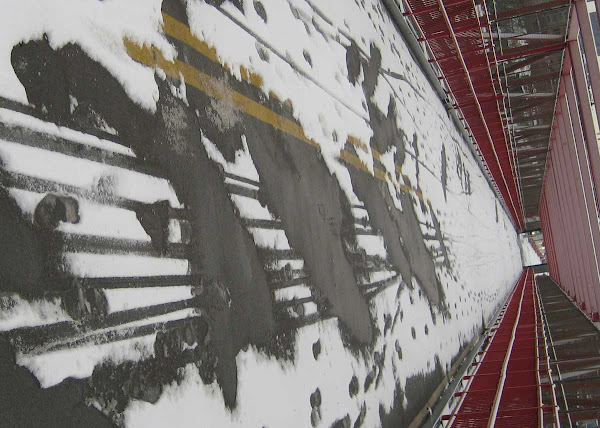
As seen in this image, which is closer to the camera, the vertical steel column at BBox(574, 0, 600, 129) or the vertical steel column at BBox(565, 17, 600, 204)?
the vertical steel column at BBox(574, 0, 600, 129)

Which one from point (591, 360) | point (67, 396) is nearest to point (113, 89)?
point (67, 396)

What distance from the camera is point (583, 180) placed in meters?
11.7

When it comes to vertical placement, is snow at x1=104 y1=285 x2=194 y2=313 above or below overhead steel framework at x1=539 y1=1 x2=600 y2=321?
below

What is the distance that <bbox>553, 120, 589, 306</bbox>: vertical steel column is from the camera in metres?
14.0

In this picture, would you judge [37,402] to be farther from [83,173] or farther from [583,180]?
[583,180]

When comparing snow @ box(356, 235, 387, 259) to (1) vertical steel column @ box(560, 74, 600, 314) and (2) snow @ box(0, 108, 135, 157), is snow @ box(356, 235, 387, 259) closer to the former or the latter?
(2) snow @ box(0, 108, 135, 157)

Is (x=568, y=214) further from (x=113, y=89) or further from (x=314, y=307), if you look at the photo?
(x=113, y=89)

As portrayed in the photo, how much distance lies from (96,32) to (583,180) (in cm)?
1155

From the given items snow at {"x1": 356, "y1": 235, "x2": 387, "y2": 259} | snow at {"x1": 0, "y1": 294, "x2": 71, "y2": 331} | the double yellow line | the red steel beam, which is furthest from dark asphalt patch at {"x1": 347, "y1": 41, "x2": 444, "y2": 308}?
the red steel beam

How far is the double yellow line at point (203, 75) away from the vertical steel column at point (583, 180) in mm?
9090

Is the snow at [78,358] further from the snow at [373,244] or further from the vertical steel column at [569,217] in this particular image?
the vertical steel column at [569,217]

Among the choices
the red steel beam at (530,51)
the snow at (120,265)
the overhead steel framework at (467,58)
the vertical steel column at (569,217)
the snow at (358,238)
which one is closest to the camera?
the snow at (120,265)

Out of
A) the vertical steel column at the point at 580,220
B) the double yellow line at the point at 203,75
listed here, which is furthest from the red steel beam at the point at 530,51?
the double yellow line at the point at 203,75

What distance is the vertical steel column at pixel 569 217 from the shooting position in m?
14.0
